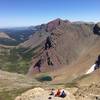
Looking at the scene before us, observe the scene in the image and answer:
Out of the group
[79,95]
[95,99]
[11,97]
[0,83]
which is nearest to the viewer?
[95,99]

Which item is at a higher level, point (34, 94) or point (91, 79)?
point (34, 94)

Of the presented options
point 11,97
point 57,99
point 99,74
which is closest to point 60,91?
point 57,99

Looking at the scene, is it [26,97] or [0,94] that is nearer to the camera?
[26,97]

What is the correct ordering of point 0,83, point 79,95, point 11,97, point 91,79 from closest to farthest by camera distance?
point 79,95 < point 11,97 < point 0,83 < point 91,79

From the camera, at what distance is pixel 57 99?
173 ft

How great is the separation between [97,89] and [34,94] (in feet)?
44.4

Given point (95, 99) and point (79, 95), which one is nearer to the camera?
point (95, 99)

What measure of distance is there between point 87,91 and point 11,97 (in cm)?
6795

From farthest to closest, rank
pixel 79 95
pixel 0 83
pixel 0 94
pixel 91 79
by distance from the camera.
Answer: pixel 91 79 < pixel 0 83 < pixel 0 94 < pixel 79 95

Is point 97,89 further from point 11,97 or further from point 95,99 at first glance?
point 11,97

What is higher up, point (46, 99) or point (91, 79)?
point (46, 99)

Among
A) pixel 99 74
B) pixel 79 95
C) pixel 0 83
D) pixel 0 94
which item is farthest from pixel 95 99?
pixel 99 74

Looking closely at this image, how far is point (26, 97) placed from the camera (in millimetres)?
58062

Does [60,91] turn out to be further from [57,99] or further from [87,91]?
[87,91]
